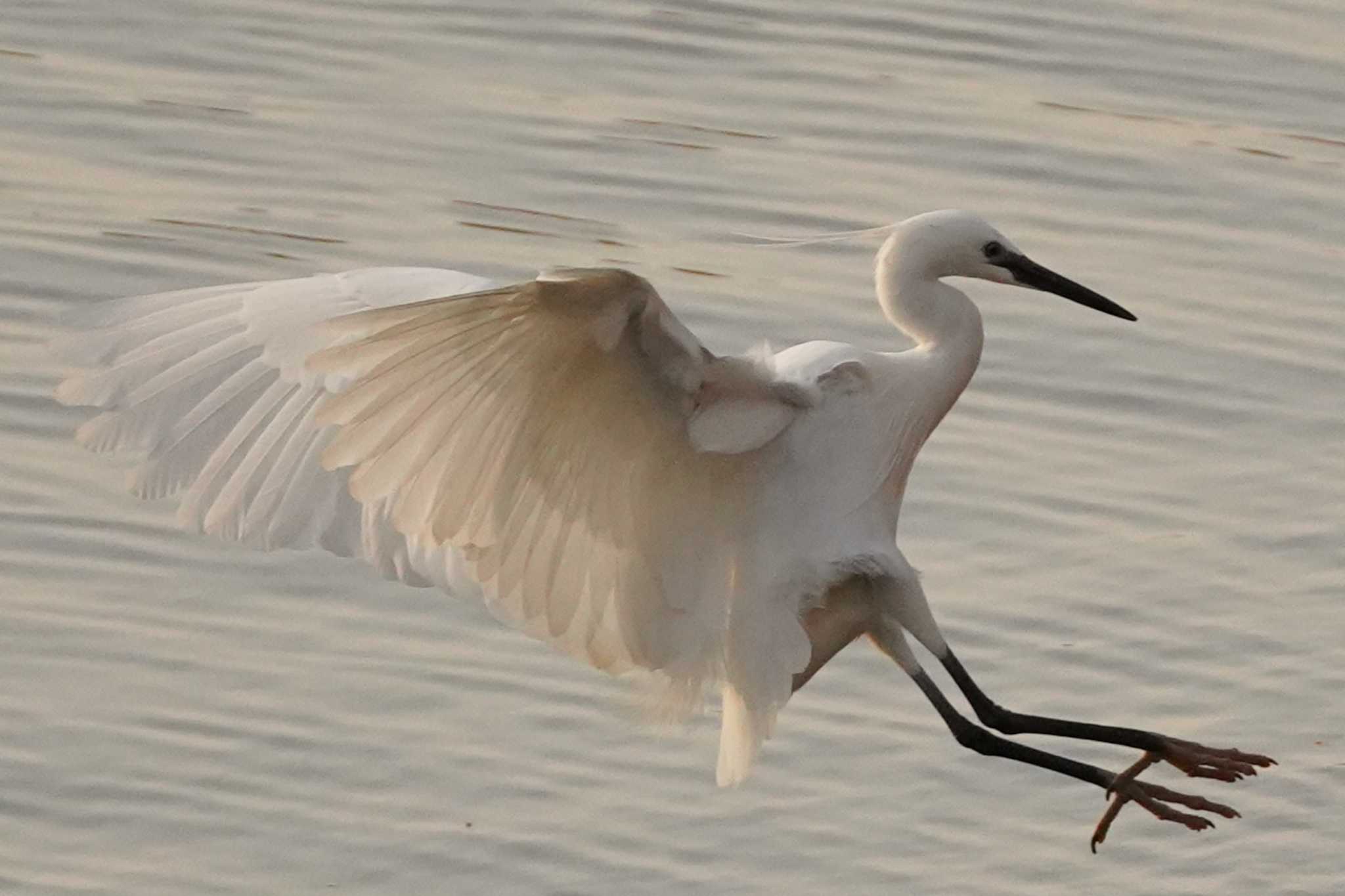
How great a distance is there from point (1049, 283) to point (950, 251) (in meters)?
0.34

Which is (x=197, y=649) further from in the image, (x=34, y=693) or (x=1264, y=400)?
(x=1264, y=400)

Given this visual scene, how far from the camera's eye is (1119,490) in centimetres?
837

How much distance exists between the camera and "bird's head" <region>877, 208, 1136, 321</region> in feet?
19.9

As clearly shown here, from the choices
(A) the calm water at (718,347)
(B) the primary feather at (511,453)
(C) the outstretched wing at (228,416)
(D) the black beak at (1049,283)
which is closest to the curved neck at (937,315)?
(D) the black beak at (1049,283)

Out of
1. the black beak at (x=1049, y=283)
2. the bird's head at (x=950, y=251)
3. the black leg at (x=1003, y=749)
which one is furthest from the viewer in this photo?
the black leg at (x=1003, y=749)

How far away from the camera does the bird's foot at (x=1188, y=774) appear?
247 inches

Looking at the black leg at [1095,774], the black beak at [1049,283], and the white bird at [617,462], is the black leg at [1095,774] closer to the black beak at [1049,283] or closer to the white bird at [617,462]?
the white bird at [617,462]

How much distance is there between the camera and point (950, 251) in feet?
20.0

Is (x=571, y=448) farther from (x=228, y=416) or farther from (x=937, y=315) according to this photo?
(x=937, y=315)

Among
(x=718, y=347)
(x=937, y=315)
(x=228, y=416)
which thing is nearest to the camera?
(x=228, y=416)

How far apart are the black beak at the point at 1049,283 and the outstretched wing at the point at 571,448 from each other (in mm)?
679

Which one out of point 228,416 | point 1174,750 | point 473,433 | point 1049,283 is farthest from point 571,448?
point 1174,750

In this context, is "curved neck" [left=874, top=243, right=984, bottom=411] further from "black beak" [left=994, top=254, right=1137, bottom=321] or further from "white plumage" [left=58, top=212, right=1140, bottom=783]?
"black beak" [left=994, top=254, right=1137, bottom=321]

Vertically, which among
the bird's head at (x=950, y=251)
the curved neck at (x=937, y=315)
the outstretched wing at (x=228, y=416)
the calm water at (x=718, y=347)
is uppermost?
the bird's head at (x=950, y=251)
